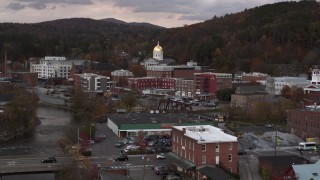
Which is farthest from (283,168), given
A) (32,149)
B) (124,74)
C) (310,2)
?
(310,2)

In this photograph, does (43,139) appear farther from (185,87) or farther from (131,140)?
(185,87)

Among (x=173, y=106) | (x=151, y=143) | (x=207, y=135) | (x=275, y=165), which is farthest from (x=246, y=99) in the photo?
(x=275, y=165)

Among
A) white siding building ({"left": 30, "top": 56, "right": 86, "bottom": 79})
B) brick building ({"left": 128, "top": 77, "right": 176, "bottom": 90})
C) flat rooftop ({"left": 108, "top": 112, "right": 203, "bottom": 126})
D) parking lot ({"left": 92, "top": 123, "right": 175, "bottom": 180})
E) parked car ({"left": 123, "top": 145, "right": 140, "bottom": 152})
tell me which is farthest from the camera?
white siding building ({"left": 30, "top": 56, "right": 86, "bottom": 79})

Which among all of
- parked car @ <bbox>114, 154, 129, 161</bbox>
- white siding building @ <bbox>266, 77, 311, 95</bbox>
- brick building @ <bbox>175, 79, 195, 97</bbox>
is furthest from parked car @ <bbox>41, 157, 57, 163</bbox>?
brick building @ <bbox>175, 79, 195, 97</bbox>

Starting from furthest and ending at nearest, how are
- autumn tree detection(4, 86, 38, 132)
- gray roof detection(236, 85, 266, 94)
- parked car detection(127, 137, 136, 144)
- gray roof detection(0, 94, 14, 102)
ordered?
1. gray roof detection(236, 85, 266, 94)
2. gray roof detection(0, 94, 14, 102)
3. autumn tree detection(4, 86, 38, 132)
4. parked car detection(127, 137, 136, 144)

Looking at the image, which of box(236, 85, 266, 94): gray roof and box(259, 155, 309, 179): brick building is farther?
box(236, 85, 266, 94): gray roof

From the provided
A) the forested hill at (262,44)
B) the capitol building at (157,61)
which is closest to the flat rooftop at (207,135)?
the forested hill at (262,44)

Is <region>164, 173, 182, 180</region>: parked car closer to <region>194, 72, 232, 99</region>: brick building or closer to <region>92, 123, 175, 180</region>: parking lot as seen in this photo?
<region>92, 123, 175, 180</region>: parking lot

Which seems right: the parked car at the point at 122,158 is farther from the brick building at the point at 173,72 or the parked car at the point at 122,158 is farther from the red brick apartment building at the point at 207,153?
the brick building at the point at 173,72
